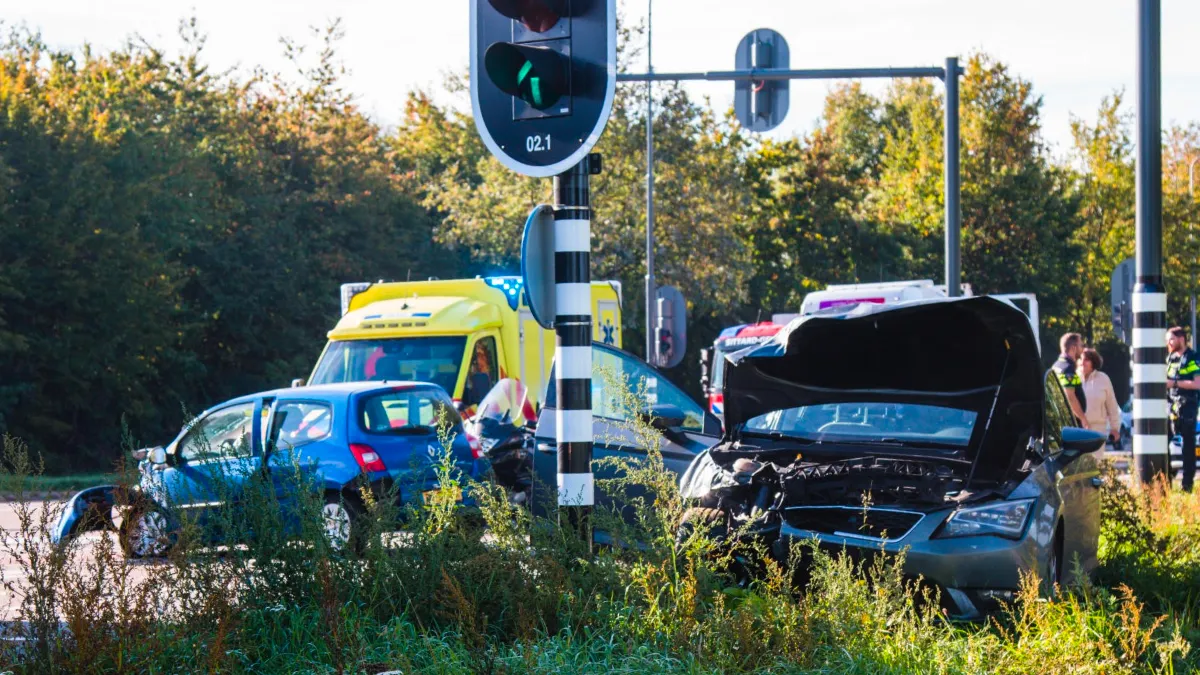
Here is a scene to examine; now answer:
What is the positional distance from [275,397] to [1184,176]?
56824 millimetres

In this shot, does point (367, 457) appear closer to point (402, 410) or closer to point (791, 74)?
point (402, 410)

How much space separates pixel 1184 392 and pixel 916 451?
880 centimetres

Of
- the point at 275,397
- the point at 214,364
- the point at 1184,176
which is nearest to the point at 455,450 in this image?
the point at 275,397

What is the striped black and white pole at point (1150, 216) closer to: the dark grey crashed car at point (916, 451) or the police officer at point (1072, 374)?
the police officer at point (1072, 374)

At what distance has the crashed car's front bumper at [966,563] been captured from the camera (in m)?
7.08

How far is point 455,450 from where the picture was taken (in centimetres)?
1164

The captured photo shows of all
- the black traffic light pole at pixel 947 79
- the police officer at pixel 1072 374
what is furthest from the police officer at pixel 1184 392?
the black traffic light pole at pixel 947 79

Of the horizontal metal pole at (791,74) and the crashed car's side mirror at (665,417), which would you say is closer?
the crashed car's side mirror at (665,417)

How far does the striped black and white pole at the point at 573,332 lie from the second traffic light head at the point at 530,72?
43 centimetres

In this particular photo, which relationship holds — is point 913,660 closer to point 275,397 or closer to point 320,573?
point 320,573

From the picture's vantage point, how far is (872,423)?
341 inches

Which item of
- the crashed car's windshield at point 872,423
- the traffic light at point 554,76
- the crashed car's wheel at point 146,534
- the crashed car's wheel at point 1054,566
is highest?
the traffic light at point 554,76

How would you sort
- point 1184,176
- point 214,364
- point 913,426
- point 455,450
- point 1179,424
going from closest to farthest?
1. point 913,426
2. point 455,450
3. point 1179,424
4. point 214,364
5. point 1184,176

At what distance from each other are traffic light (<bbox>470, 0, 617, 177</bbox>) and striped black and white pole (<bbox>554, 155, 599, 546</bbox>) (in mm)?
204
